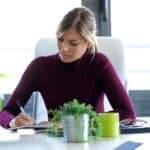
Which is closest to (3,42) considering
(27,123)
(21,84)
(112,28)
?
(112,28)

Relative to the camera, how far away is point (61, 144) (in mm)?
1530

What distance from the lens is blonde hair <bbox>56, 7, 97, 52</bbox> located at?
233 centimetres

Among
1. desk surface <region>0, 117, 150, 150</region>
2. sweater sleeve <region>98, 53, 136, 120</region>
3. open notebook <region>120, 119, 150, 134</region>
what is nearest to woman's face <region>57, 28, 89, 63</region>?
sweater sleeve <region>98, 53, 136, 120</region>

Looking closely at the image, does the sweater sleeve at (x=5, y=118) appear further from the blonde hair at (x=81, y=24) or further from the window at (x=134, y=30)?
the window at (x=134, y=30)

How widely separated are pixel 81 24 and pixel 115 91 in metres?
0.41

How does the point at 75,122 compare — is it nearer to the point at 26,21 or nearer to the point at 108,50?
the point at 108,50

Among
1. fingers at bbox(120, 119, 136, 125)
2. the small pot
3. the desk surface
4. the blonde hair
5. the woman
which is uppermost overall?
the blonde hair

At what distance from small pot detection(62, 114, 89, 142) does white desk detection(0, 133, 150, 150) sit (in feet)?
0.11

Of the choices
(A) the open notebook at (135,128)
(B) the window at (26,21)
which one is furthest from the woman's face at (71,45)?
(B) the window at (26,21)

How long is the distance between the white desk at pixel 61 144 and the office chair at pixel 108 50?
88 centimetres

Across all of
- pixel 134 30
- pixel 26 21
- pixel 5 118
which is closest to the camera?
pixel 5 118

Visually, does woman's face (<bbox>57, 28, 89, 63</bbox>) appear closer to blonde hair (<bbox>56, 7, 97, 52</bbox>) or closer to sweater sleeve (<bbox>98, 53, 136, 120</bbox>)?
blonde hair (<bbox>56, 7, 97, 52</bbox>)

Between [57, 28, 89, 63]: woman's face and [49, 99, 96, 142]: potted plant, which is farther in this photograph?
[57, 28, 89, 63]: woman's face

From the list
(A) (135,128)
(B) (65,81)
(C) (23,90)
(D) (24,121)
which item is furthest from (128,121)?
(C) (23,90)
